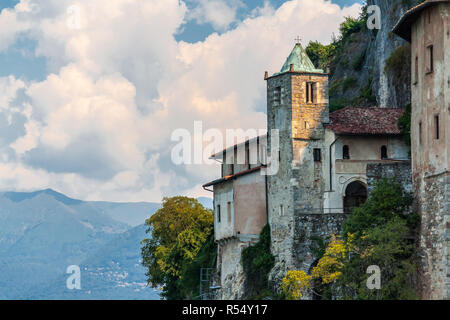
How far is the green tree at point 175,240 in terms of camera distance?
81.4 m

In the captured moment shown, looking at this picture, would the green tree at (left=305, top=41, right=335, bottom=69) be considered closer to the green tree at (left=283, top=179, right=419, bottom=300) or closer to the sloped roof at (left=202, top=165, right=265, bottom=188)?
the sloped roof at (left=202, top=165, right=265, bottom=188)

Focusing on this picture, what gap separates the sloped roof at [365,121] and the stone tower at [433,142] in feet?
48.6

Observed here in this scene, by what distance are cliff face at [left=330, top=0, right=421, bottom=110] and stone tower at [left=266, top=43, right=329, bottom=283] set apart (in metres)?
8.49

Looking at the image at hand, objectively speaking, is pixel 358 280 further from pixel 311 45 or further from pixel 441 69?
pixel 311 45

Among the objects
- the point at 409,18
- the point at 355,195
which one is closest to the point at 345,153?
the point at 355,195

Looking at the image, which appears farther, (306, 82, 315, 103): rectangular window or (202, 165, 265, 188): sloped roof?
(202, 165, 265, 188): sloped roof

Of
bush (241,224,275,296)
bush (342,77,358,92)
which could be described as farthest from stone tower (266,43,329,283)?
bush (342,77,358,92)

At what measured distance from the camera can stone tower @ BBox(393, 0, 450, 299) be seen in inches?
1778

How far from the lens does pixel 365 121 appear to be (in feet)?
217

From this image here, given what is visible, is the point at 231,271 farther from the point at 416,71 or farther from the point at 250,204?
the point at 416,71

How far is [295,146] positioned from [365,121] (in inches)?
233

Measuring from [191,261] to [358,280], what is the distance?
31.4 meters

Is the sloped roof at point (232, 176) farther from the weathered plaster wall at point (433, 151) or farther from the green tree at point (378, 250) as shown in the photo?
the weathered plaster wall at point (433, 151)

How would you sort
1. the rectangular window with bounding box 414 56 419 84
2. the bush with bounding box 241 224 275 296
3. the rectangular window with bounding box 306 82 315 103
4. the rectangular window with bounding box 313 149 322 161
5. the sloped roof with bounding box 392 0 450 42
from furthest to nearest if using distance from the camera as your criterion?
the rectangular window with bounding box 306 82 315 103, the rectangular window with bounding box 313 149 322 161, the bush with bounding box 241 224 275 296, the rectangular window with bounding box 414 56 419 84, the sloped roof with bounding box 392 0 450 42
